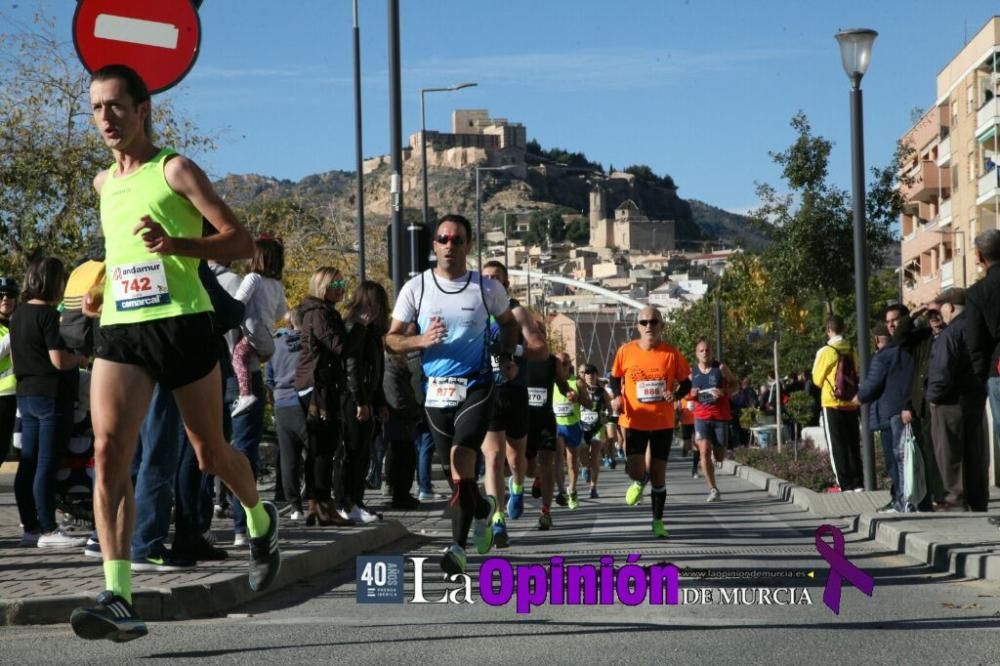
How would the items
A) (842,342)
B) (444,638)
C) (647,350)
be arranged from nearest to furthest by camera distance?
1. (444,638)
2. (647,350)
3. (842,342)

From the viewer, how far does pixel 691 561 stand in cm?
1102

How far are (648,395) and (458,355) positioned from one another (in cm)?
472

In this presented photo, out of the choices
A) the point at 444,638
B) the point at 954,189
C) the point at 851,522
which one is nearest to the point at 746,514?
the point at 851,522

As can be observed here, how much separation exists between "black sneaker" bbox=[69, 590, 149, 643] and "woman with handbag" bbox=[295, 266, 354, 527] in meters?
6.59

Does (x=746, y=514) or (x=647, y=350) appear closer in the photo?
(x=647, y=350)

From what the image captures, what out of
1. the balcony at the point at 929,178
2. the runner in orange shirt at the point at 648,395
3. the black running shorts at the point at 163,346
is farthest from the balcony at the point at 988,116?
the black running shorts at the point at 163,346

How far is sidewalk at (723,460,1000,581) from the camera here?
10.7m

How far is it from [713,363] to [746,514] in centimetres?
515

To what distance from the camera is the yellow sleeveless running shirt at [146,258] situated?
6.65 meters

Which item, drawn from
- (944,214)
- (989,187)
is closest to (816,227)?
(989,187)

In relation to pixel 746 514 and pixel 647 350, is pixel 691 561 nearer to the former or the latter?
pixel 647 350

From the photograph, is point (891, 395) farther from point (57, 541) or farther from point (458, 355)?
point (57, 541)

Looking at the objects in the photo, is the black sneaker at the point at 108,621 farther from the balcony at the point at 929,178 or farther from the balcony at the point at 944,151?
the balcony at the point at 929,178

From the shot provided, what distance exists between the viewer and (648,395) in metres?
14.5
